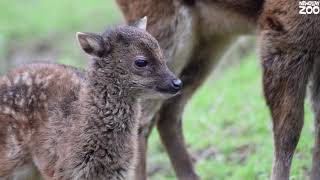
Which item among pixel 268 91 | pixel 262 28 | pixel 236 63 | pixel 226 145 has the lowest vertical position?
pixel 236 63

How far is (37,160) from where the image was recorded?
21.6 ft

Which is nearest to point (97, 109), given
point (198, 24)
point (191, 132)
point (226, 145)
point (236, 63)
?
point (198, 24)

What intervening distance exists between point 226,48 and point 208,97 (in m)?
3.64

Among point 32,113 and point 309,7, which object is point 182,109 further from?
point 32,113

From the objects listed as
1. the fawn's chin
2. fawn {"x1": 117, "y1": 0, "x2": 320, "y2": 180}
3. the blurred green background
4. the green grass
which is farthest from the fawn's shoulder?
the blurred green background

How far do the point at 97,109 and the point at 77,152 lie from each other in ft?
1.10

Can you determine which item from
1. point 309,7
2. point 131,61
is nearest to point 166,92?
point 131,61

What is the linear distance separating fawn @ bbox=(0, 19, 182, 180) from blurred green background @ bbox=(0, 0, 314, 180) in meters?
2.07

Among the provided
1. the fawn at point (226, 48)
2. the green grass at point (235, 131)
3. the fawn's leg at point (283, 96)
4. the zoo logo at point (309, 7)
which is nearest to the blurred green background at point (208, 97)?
the green grass at point (235, 131)

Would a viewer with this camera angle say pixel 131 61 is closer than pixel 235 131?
Yes

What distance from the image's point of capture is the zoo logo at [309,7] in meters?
6.81

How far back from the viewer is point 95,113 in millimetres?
6469

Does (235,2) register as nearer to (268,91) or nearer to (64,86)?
(268,91)

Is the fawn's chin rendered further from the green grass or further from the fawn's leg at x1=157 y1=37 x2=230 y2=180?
the fawn's leg at x1=157 y1=37 x2=230 y2=180
